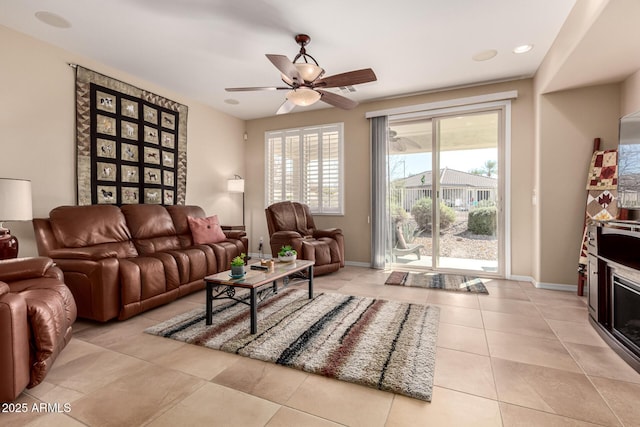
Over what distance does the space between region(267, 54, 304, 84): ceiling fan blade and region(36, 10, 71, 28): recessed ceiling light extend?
82.5 inches

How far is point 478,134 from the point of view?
432cm

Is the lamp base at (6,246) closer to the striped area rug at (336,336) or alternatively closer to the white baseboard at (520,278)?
the striped area rug at (336,336)

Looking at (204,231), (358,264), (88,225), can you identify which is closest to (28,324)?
(88,225)

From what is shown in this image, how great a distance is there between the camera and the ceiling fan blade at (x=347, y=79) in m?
2.67

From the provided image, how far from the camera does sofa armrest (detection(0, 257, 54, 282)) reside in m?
1.98

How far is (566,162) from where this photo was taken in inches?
138

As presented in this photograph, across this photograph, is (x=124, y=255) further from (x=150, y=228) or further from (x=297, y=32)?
(x=297, y=32)

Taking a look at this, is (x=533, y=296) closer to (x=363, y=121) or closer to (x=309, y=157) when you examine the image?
(x=363, y=121)

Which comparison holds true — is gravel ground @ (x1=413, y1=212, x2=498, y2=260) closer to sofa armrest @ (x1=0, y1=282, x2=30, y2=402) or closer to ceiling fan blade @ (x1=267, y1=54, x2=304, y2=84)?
ceiling fan blade @ (x1=267, y1=54, x2=304, y2=84)

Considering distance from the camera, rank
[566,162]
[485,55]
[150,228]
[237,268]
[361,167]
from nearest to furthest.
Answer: [237,268], [485,55], [566,162], [150,228], [361,167]

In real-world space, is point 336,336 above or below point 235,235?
below

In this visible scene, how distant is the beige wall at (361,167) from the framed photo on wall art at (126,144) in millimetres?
1554

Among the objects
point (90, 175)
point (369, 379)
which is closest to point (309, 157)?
point (90, 175)

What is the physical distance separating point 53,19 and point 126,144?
1452 mm
